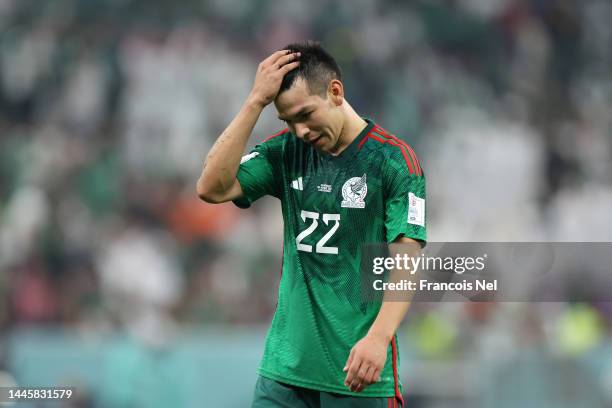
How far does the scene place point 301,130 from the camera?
379 centimetres

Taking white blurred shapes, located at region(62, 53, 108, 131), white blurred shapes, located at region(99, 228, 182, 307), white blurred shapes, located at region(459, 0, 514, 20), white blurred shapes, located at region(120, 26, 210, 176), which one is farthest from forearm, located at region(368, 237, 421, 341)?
white blurred shapes, located at region(459, 0, 514, 20)

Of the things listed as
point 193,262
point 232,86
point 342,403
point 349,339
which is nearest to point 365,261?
point 349,339

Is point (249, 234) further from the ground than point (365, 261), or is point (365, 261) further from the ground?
point (249, 234)

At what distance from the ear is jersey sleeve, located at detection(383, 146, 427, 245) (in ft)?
0.97

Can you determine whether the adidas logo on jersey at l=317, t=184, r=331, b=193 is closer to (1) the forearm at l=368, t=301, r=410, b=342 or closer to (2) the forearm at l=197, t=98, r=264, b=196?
(2) the forearm at l=197, t=98, r=264, b=196

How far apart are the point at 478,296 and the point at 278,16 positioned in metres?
8.61

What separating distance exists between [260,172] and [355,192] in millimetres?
427

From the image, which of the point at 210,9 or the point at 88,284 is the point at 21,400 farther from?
the point at 210,9

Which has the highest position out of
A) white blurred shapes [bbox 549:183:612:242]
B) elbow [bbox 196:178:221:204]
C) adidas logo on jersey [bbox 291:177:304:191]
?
white blurred shapes [bbox 549:183:612:242]

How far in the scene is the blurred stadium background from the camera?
8.62 metres

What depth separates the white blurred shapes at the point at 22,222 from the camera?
33.1 ft

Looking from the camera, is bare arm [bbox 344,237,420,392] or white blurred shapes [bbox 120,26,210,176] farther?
white blurred shapes [bbox 120,26,210,176]

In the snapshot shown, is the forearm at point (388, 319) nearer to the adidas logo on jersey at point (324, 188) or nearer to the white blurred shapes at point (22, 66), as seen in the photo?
the adidas logo on jersey at point (324, 188)

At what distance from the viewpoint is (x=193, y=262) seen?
10.3m
